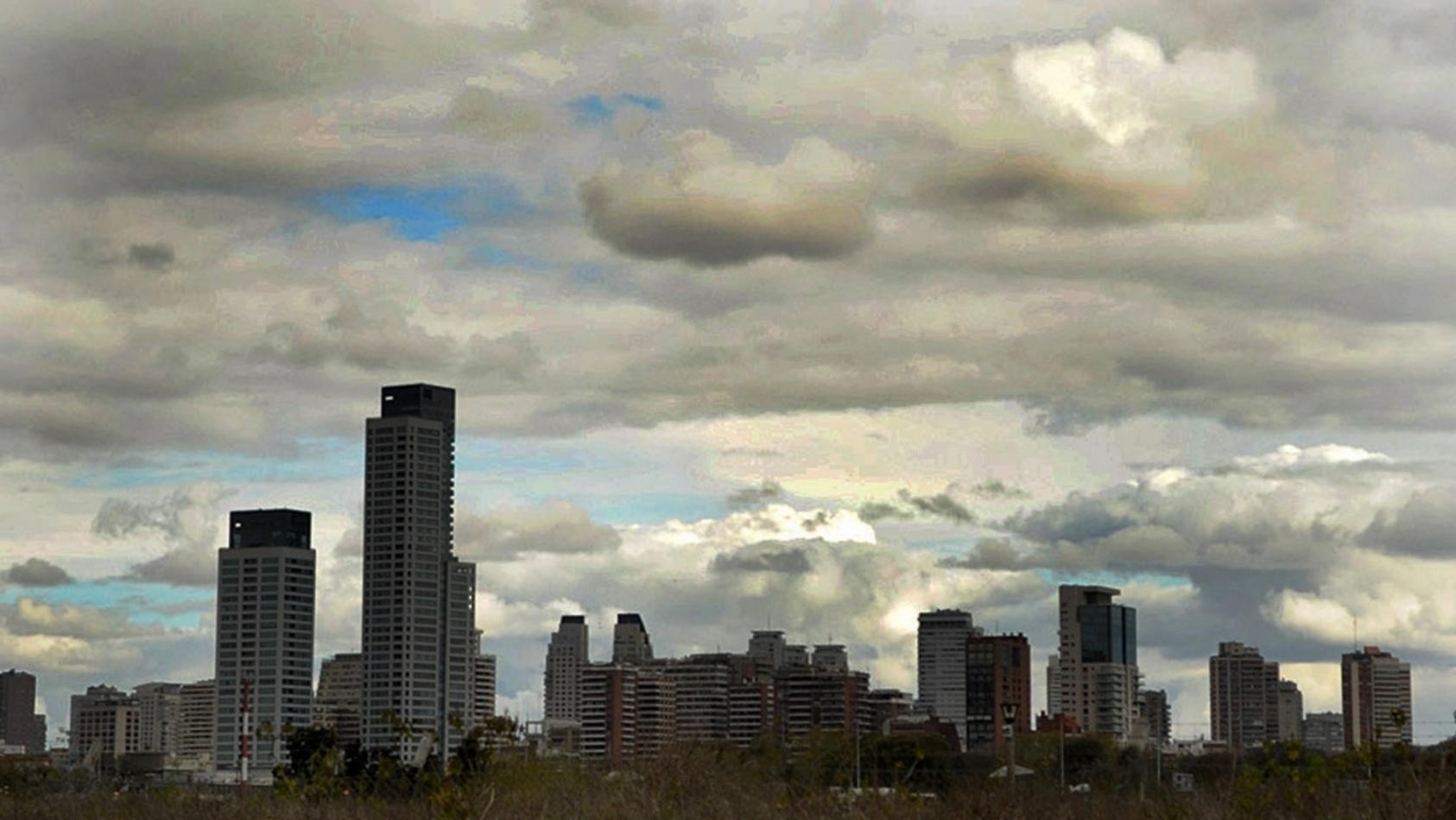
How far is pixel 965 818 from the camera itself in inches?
1508

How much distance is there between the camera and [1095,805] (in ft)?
146

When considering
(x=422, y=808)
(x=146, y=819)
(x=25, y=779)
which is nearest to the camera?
(x=422, y=808)

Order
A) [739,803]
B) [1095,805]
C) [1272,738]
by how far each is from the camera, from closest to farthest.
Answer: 1. [1272,738]
2. [739,803]
3. [1095,805]

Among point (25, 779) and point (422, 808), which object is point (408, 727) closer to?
point (422, 808)

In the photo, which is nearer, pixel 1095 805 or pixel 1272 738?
pixel 1272 738

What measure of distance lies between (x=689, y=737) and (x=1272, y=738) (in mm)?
15878

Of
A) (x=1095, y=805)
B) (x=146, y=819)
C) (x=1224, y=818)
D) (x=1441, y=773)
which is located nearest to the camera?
(x=1441, y=773)

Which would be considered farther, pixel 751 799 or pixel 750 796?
pixel 750 796

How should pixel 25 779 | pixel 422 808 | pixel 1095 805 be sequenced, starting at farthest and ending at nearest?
pixel 25 779
pixel 422 808
pixel 1095 805

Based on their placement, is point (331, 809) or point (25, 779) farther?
point (25, 779)

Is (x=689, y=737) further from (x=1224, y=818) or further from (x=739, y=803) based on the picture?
(x=1224, y=818)

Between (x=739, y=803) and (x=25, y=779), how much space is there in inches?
2543

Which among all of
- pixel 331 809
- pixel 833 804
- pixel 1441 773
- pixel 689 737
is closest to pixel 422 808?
pixel 331 809

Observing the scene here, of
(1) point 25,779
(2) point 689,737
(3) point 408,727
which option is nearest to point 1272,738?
(2) point 689,737
